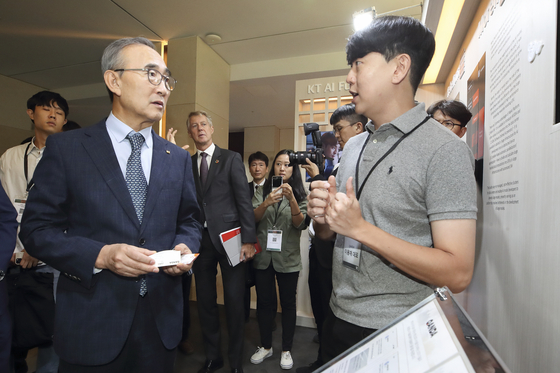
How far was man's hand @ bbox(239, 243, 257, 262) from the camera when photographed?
90.5 inches

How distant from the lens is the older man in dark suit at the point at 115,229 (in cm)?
98

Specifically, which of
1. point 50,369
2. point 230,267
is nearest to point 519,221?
point 230,267

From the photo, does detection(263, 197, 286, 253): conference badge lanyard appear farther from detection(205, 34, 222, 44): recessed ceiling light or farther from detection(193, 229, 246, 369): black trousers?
detection(205, 34, 222, 44): recessed ceiling light

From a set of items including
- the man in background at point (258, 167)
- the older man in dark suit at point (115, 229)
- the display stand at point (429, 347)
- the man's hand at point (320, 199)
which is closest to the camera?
Answer: the display stand at point (429, 347)

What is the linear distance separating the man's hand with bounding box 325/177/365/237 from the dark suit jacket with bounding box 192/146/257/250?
5.33 feet

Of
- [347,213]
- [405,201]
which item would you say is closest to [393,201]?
[405,201]

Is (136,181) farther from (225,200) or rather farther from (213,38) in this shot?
(213,38)

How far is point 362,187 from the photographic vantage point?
3.05 ft

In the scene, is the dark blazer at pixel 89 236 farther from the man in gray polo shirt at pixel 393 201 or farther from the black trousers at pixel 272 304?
the black trousers at pixel 272 304

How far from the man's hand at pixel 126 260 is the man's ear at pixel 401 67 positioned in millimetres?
921

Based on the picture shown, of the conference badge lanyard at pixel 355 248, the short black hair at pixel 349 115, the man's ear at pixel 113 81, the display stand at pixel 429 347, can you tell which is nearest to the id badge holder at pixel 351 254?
the conference badge lanyard at pixel 355 248

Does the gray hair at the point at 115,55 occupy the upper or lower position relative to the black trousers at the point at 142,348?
upper

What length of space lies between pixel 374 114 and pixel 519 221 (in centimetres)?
54

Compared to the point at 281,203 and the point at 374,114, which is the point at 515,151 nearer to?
the point at 374,114
